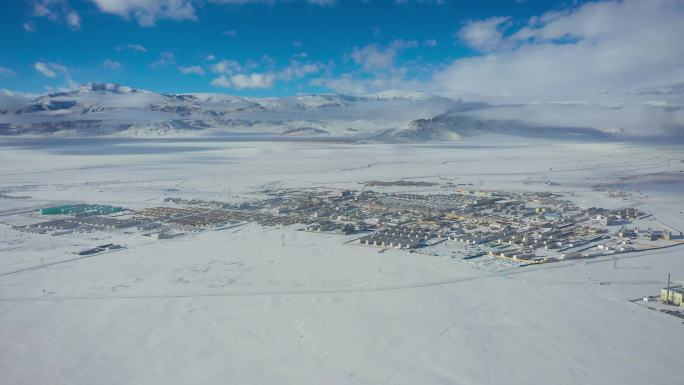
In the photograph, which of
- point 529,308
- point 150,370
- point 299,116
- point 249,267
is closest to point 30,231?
point 249,267

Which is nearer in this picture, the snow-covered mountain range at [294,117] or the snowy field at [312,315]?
the snowy field at [312,315]

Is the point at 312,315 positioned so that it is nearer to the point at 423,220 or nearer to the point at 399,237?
the point at 399,237

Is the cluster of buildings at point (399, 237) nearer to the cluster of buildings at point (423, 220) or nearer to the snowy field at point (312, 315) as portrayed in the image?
the cluster of buildings at point (423, 220)

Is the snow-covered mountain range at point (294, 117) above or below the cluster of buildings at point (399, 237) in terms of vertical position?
above

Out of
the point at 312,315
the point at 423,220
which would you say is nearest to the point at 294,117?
the point at 423,220

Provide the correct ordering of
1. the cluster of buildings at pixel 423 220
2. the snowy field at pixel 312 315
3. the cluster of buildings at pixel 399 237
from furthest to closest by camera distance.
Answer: the cluster of buildings at pixel 423 220
the cluster of buildings at pixel 399 237
the snowy field at pixel 312 315

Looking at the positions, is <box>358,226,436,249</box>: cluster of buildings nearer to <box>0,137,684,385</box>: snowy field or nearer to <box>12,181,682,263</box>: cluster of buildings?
<box>12,181,682,263</box>: cluster of buildings

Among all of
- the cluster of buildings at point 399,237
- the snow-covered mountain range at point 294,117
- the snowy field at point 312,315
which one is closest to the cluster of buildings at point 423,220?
the cluster of buildings at point 399,237

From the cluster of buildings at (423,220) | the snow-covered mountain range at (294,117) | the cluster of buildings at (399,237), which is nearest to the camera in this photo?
the cluster of buildings at (399,237)

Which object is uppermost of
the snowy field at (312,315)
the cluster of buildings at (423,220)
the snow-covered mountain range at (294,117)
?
the snow-covered mountain range at (294,117)
